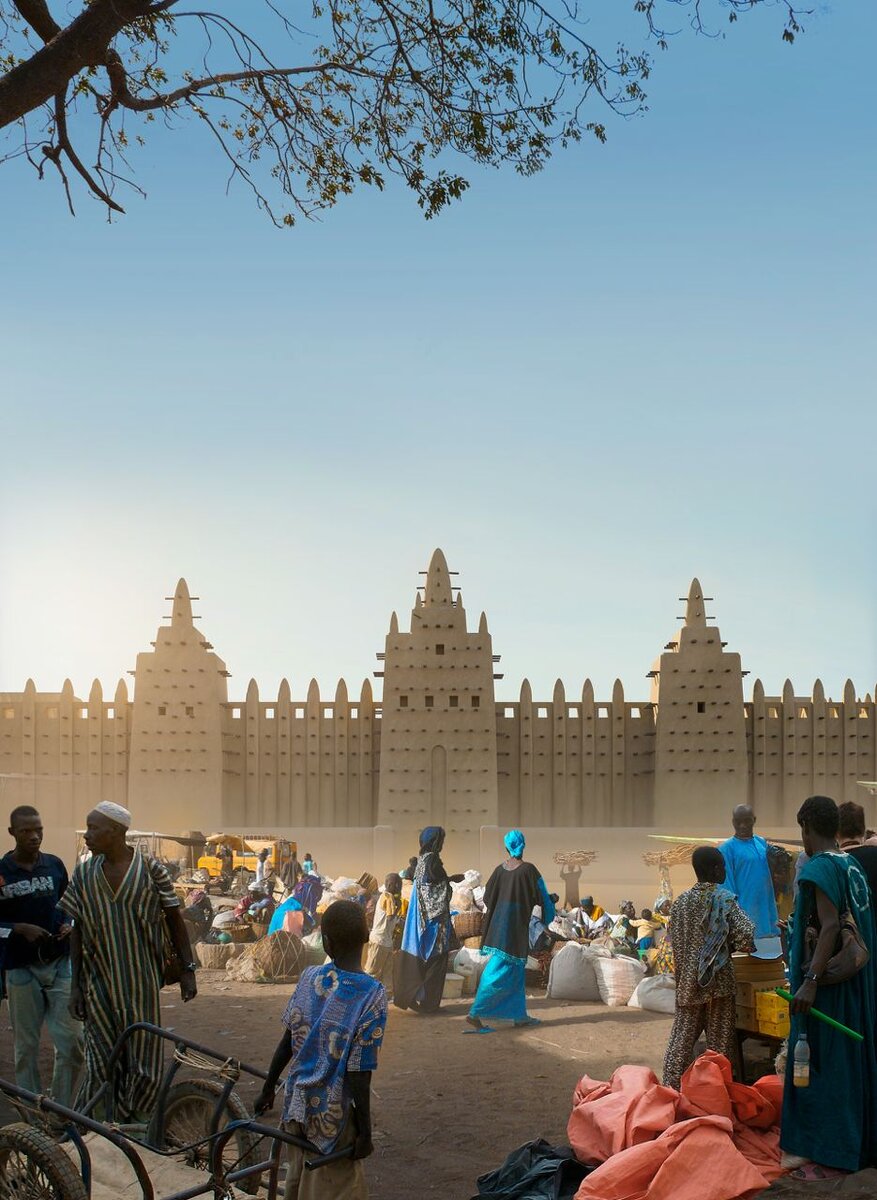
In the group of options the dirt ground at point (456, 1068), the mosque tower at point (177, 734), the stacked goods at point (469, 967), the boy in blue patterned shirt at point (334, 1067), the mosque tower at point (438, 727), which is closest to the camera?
the boy in blue patterned shirt at point (334, 1067)

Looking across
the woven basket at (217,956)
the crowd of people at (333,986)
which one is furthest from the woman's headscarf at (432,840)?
the crowd of people at (333,986)

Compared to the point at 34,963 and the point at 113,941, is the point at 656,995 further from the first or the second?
the point at 113,941

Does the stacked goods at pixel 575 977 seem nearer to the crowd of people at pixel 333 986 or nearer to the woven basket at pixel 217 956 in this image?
the woven basket at pixel 217 956

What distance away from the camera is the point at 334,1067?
4.04m

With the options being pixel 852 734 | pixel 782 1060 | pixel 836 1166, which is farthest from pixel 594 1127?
pixel 852 734

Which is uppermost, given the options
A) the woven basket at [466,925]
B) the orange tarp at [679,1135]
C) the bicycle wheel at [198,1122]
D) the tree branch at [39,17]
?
the tree branch at [39,17]

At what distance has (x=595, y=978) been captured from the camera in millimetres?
11180

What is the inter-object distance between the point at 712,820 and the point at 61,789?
1489cm

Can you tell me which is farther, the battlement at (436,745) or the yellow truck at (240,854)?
the battlement at (436,745)

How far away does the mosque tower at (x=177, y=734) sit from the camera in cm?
2986

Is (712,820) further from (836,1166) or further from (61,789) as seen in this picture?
(836,1166)

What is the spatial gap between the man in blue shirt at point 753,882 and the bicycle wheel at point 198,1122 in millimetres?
4582

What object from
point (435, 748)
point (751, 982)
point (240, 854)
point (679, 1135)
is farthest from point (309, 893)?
point (435, 748)

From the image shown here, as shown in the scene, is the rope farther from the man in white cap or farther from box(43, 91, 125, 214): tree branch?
box(43, 91, 125, 214): tree branch
